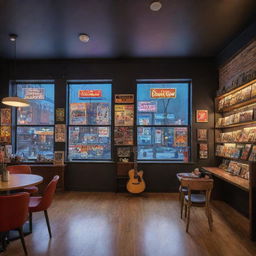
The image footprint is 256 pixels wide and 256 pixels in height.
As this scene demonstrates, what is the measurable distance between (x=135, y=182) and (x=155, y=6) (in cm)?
358

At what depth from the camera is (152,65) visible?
16.4 feet

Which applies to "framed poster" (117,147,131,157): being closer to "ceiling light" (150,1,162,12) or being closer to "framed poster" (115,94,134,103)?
"framed poster" (115,94,134,103)

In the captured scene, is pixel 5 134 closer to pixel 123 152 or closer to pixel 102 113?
pixel 102 113

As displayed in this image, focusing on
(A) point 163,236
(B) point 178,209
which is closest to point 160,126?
(B) point 178,209

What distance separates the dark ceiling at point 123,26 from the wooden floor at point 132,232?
3485 millimetres

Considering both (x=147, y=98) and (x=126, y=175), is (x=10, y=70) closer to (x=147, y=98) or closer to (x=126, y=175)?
(x=147, y=98)

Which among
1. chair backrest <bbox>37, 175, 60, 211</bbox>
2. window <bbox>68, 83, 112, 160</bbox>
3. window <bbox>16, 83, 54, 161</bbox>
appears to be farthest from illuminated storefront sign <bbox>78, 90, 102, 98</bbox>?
chair backrest <bbox>37, 175, 60, 211</bbox>

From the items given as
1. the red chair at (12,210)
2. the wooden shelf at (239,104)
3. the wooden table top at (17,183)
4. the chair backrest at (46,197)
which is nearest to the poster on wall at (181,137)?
the wooden shelf at (239,104)

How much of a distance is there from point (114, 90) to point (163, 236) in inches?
141

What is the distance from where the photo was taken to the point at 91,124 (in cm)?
518

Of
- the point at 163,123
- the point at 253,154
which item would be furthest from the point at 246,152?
the point at 163,123

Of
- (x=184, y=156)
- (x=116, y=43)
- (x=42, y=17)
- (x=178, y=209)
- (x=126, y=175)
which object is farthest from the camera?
(x=184, y=156)

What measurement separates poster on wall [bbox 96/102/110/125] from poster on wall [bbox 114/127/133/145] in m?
0.44

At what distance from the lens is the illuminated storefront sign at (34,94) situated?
17.3 feet
